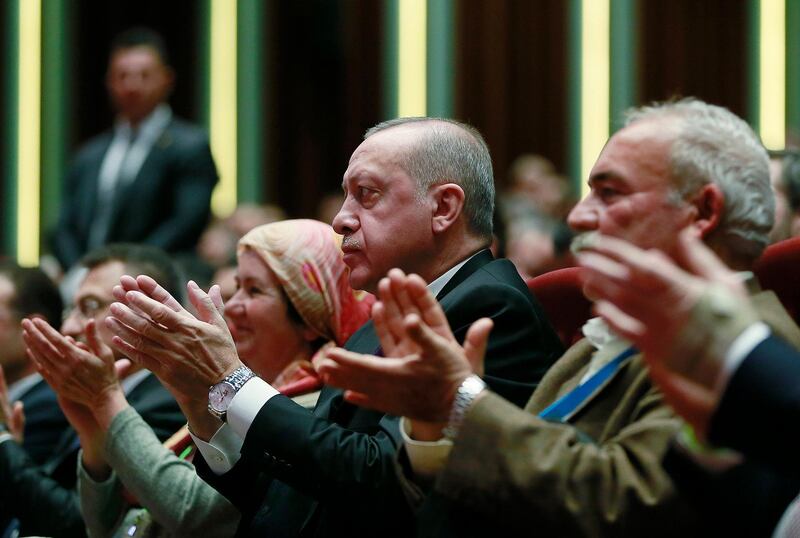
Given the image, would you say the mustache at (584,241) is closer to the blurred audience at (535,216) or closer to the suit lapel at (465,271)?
the suit lapel at (465,271)

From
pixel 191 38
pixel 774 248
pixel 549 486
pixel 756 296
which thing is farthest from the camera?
pixel 191 38

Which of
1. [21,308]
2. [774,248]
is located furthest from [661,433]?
[21,308]

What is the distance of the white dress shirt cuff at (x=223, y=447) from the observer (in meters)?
2.03

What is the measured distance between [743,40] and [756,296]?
16.6 feet

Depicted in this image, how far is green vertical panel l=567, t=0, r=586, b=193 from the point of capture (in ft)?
21.4

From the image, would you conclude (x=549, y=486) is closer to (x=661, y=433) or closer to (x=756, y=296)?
(x=661, y=433)

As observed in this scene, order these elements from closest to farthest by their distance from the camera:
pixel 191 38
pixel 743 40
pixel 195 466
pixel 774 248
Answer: pixel 774 248 < pixel 195 466 < pixel 743 40 < pixel 191 38

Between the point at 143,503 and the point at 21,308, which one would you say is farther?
the point at 21,308

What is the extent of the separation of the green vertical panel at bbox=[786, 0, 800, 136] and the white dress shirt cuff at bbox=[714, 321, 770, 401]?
5166 mm

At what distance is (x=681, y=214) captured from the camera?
1592 mm

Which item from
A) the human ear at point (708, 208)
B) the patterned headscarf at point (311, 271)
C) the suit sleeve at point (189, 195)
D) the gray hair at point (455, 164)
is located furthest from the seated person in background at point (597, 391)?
the suit sleeve at point (189, 195)

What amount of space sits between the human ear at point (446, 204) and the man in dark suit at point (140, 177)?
7.41 feet

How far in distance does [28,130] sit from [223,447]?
4882mm

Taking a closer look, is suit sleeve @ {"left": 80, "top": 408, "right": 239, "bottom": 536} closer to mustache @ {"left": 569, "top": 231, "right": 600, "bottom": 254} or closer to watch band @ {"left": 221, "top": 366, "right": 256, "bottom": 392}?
watch band @ {"left": 221, "top": 366, "right": 256, "bottom": 392}
